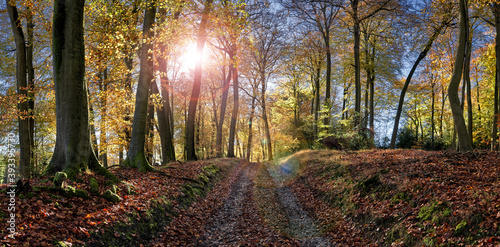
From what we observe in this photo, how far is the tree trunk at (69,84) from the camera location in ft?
22.0

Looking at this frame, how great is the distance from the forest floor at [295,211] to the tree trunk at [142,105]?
936mm

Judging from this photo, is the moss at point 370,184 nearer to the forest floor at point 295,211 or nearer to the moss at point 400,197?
the forest floor at point 295,211

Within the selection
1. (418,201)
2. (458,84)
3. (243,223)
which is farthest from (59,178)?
(458,84)

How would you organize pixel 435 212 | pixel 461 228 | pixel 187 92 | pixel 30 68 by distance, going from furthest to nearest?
pixel 187 92 < pixel 30 68 < pixel 435 212 < pixel 461 228

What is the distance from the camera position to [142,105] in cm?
999

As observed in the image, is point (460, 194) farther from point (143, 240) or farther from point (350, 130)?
point (350, 130)

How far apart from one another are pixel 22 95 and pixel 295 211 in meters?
12.7

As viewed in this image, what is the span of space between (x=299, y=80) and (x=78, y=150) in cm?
2743

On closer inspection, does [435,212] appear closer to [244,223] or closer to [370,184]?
[370,184]

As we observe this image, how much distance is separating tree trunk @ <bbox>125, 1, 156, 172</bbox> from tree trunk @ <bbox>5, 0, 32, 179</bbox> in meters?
5.28

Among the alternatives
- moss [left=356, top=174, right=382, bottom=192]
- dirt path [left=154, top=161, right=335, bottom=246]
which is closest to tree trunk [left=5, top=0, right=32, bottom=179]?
dirt path [left=154, top=161, right=335, bottom=246]

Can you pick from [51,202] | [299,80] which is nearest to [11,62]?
[51,202]

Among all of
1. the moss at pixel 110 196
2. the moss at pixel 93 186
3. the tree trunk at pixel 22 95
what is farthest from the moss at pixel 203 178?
the tree trunk at pixel 22 95

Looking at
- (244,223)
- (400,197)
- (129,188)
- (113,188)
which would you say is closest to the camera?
(113,188)
